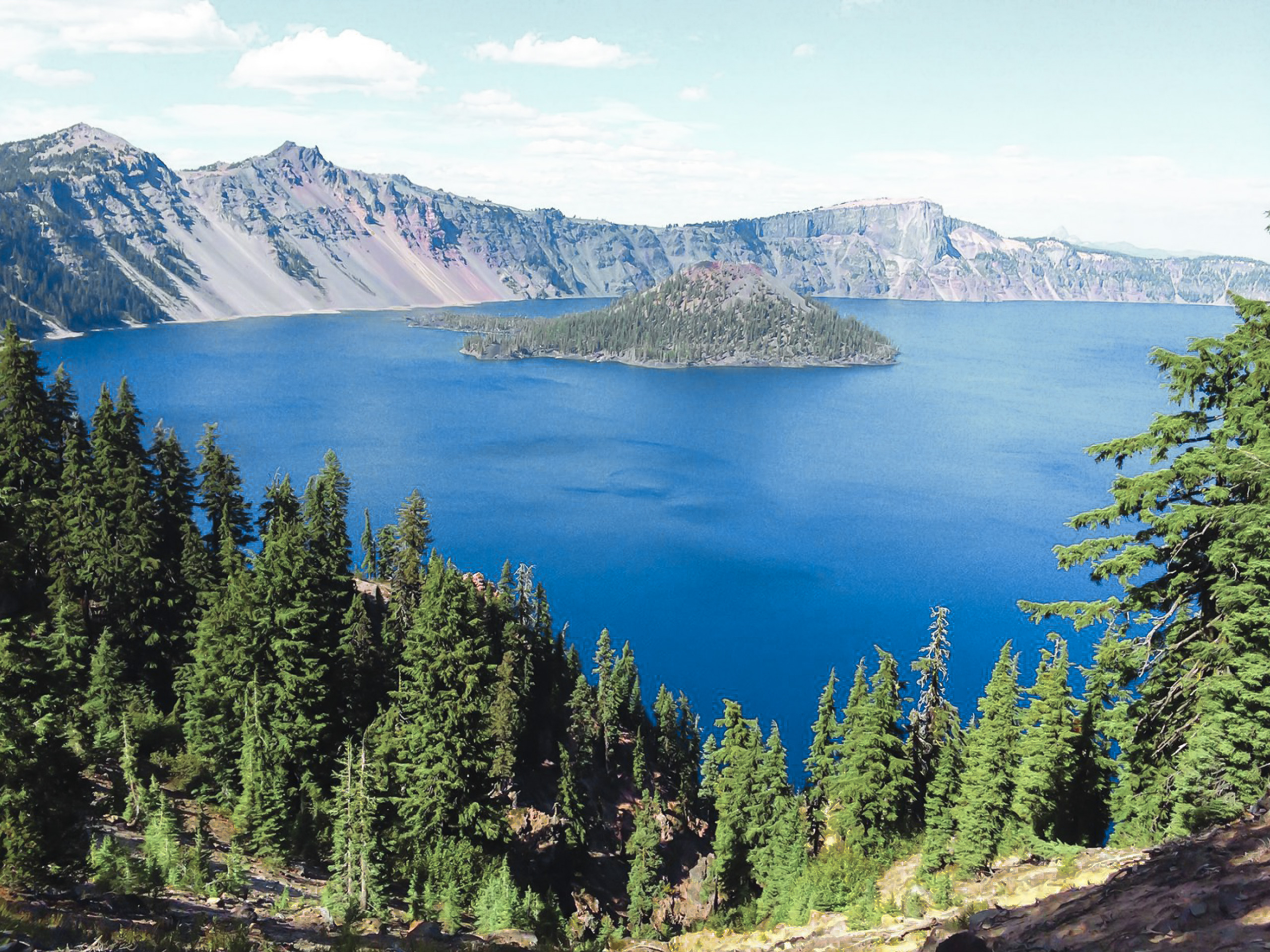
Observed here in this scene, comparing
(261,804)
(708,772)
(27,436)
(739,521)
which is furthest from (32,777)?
(739,521)

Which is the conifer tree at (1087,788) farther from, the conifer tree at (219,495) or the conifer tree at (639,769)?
the conifer tree at (219,495)

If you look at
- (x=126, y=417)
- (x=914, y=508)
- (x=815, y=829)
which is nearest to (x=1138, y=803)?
(x=815, y=829)

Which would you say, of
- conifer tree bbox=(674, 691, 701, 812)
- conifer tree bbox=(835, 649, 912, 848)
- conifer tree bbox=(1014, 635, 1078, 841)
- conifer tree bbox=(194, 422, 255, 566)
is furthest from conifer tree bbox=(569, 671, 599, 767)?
conifer tree bbox=(1014, 635, 1078, 841)

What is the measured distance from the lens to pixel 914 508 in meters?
135

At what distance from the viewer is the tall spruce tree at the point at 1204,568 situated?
1691 cm

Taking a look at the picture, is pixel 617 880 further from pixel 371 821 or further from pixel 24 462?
pixel 24 462

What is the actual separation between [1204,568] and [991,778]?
18765 millimetres

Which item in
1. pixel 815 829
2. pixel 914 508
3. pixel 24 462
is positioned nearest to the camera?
pixel 815 829

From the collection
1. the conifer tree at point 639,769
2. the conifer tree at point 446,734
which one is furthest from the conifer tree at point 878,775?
the conifer tree at point 639,769

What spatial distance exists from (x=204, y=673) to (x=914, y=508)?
393 ft

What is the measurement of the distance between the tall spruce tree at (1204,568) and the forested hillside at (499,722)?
0.08m

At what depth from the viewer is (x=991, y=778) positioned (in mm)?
33781

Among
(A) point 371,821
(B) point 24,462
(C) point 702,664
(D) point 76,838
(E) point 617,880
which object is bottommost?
(E) point 617,880

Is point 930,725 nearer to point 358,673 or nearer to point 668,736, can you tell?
point 668,736
